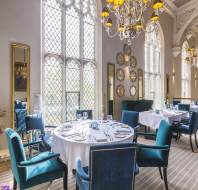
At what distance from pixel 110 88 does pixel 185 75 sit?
768 centimetres

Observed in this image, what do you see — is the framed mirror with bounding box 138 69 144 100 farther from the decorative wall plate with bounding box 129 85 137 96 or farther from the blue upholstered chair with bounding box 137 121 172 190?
the blue upholstered chair with bounding box 137 121 172 190

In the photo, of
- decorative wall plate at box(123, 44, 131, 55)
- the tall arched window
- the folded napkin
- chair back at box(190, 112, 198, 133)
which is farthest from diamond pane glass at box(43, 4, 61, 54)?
the tall arched window

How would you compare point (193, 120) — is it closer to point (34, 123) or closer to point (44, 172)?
point (34, 123)

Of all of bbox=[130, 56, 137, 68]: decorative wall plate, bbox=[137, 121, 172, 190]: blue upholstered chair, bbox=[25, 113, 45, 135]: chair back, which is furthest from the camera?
bbox=[130, 56, 137, 68]: decorative wall plate

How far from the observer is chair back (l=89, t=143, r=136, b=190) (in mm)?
1679

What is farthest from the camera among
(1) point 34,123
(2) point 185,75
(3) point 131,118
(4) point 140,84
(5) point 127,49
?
(2) point 185,75

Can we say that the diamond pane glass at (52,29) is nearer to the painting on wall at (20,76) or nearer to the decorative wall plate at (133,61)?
the painting on wall at (20,76)

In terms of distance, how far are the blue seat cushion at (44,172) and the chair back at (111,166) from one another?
0.77 m

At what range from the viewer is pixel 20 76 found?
4109mm

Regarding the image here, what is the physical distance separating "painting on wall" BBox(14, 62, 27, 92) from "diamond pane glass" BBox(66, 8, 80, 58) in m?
1.55

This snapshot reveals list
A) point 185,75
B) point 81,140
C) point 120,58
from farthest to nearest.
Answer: point 185,75 < point 120,58 < point 81,140

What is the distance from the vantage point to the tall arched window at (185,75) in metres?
11.8

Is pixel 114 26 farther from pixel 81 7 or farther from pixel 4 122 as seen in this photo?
pixel 4 122

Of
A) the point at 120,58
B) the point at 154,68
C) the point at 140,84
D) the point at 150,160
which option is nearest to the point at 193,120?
the point at 150,160
